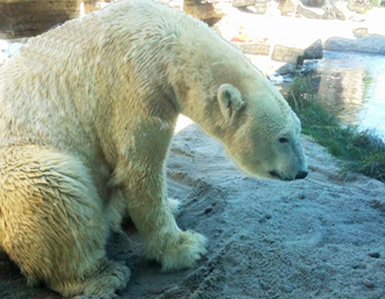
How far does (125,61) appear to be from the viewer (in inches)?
101

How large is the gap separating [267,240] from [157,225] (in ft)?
2.99

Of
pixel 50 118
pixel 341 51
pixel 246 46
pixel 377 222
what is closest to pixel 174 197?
pixel 50 118

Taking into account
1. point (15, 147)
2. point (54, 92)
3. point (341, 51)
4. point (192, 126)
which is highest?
point (54, 92)

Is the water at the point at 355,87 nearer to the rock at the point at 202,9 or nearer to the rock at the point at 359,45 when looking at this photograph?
the rock at the point at 359,45

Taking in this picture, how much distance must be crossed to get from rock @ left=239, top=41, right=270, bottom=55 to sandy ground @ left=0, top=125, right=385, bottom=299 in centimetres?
932

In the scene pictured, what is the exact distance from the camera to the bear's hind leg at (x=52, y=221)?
2.40m

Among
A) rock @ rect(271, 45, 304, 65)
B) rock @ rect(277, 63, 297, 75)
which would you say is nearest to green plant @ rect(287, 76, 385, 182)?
rock @ rect(277, 63, 297, 75)

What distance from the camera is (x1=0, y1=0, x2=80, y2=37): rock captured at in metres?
7.27

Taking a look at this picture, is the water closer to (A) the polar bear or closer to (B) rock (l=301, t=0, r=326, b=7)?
(A) the polar bear

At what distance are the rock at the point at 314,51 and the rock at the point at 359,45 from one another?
4.15 metres

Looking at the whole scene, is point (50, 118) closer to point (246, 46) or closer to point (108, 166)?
point (108, 166)

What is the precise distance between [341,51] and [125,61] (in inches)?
635

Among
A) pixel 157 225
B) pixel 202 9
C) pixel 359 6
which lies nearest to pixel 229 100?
pixel 157 225

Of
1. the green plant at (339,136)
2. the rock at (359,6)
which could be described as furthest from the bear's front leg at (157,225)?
the rock at (359,6)
